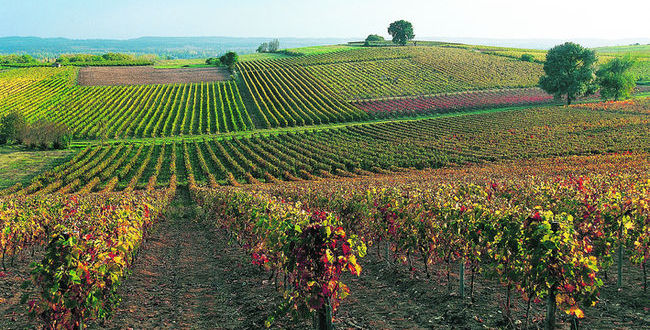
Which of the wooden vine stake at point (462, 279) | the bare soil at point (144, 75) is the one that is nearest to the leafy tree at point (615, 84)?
the wooden vine stake at point (462, 279)

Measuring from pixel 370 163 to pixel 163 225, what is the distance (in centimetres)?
Result: 3106

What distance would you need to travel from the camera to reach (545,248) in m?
9.48

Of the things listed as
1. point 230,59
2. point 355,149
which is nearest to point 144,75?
point 230,59

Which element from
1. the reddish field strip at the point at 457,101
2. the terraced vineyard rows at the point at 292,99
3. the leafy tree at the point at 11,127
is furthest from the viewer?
the reddish field strip at the point at 457,101

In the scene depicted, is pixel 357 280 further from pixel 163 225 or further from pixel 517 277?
pixel 163 225

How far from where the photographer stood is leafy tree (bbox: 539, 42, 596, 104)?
86.0 metres

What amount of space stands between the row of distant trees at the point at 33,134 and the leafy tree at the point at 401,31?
145m

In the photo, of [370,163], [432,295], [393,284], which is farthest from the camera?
[370,163]

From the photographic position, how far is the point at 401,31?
612ft

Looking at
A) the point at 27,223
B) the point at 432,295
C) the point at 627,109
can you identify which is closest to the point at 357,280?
the point at 432,295

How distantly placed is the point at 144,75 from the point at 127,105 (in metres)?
42.3

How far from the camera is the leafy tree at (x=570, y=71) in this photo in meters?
86.0

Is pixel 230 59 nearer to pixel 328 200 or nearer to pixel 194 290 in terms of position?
pixel 328 200

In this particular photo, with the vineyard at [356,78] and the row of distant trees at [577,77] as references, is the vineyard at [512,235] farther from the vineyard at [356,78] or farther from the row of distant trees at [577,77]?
the row of distant trees at [577,77]
